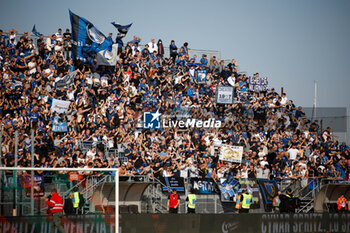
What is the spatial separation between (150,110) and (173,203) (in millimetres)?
6348

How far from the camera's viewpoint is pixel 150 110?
89.0ft

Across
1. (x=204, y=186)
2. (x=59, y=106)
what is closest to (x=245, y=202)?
(x=204, y=186)

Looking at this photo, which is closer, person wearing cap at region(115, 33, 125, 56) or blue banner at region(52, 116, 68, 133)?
blue banner at region(52, 116, 68, 133)

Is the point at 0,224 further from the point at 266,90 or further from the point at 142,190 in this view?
the point at 266,90

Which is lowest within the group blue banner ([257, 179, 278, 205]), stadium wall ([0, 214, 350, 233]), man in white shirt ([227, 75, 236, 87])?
stadium wall ([0, 214, 350, 233])

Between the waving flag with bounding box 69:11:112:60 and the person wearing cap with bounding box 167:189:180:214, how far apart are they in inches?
362

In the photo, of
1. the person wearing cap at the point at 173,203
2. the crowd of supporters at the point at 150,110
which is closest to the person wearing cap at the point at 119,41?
the crowd of supporters at the point at 150,110

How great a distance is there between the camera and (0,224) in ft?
47.7

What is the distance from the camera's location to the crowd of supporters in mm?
23695

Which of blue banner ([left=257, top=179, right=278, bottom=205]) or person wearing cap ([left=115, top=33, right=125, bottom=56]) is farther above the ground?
person wearing cap ([left=115, top=33, right=125, bottom=56])

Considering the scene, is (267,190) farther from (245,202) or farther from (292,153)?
(292,153)

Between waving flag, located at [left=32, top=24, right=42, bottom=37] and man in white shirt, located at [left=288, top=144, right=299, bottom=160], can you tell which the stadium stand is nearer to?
man in white shirt, located at [left=288, top=144, right=299, bottom=160]

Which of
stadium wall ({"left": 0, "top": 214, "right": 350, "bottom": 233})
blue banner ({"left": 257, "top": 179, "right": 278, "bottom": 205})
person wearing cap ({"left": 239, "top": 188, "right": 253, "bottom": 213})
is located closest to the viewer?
stadium wall ({"left": 0, "top": 214, "right": 350, "bottom": 233})

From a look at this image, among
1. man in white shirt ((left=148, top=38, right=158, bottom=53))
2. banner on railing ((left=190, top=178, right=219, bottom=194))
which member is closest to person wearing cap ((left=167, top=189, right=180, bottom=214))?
banner on railing ((left=190, top=178, right=219, bottom=194))
